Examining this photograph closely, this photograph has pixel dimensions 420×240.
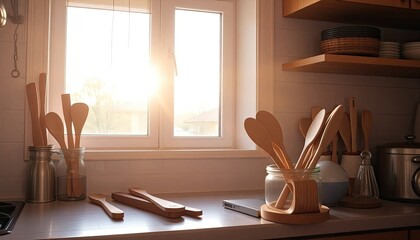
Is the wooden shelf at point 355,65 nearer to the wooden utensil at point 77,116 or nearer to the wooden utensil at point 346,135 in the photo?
the wooden utensil at point 346,135

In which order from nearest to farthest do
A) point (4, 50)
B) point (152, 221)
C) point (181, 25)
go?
point (152, 221) → point (4, 50) → point (181, 25)

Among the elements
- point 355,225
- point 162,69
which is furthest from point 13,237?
point 162,69

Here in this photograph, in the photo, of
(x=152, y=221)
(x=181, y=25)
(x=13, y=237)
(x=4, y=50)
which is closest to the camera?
(x=13, y=237)

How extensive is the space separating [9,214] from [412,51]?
1696 mm

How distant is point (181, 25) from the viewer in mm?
2072

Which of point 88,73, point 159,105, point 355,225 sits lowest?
point 355,225

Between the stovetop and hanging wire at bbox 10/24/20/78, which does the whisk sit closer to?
the stovetop

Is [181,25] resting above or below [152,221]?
above

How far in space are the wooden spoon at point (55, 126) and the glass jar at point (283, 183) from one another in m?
0.76

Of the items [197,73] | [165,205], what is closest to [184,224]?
[165,205]

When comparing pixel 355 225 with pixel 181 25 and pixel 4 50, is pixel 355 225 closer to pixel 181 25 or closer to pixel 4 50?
pixel 181 25

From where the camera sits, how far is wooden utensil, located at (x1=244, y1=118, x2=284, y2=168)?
1333 mm

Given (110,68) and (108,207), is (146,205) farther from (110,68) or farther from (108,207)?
(110,68)

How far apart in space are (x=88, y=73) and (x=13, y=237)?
0.98 metres
